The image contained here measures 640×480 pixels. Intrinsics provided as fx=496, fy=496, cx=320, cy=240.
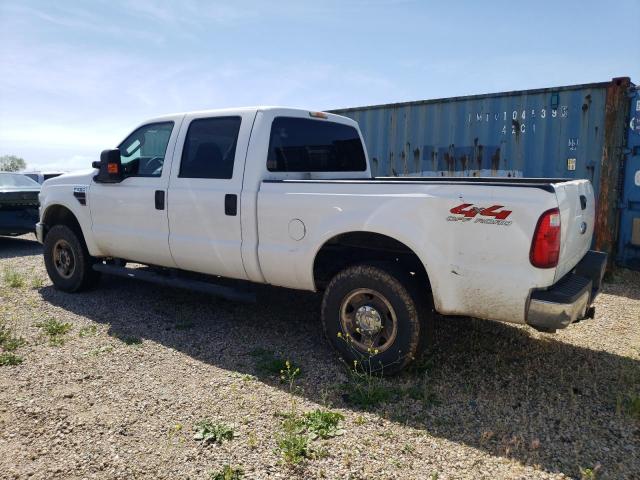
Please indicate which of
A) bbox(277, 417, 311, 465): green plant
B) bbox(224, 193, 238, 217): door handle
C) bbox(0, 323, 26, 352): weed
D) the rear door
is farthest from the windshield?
bbox(277, 417, 311, 465): green plant

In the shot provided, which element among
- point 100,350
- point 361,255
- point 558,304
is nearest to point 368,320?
point 361,255

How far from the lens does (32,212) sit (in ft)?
30.3

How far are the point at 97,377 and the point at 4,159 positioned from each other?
66.7 metres

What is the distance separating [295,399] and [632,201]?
A: 19.7 ft

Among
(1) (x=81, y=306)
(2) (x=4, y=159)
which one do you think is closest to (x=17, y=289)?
(1) (x=81, y=306)

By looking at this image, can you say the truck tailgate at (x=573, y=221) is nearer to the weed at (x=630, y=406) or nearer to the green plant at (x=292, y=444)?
the weed at (x=630, y=406)

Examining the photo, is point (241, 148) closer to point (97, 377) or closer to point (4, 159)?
point (97, 377)

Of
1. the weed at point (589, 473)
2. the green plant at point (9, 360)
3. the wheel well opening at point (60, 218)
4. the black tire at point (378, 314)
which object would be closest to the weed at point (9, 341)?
the green plant at point (9, 360)

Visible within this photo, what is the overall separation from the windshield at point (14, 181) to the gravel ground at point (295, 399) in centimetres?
561

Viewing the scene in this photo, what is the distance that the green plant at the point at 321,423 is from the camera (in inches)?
114

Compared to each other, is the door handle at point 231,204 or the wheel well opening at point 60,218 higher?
the door handle at point 231,204

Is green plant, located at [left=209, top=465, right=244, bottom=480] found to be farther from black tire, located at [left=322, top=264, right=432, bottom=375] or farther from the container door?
the container door

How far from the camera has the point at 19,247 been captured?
31.9 feet

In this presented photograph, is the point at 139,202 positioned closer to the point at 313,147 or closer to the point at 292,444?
the point at 313,147
